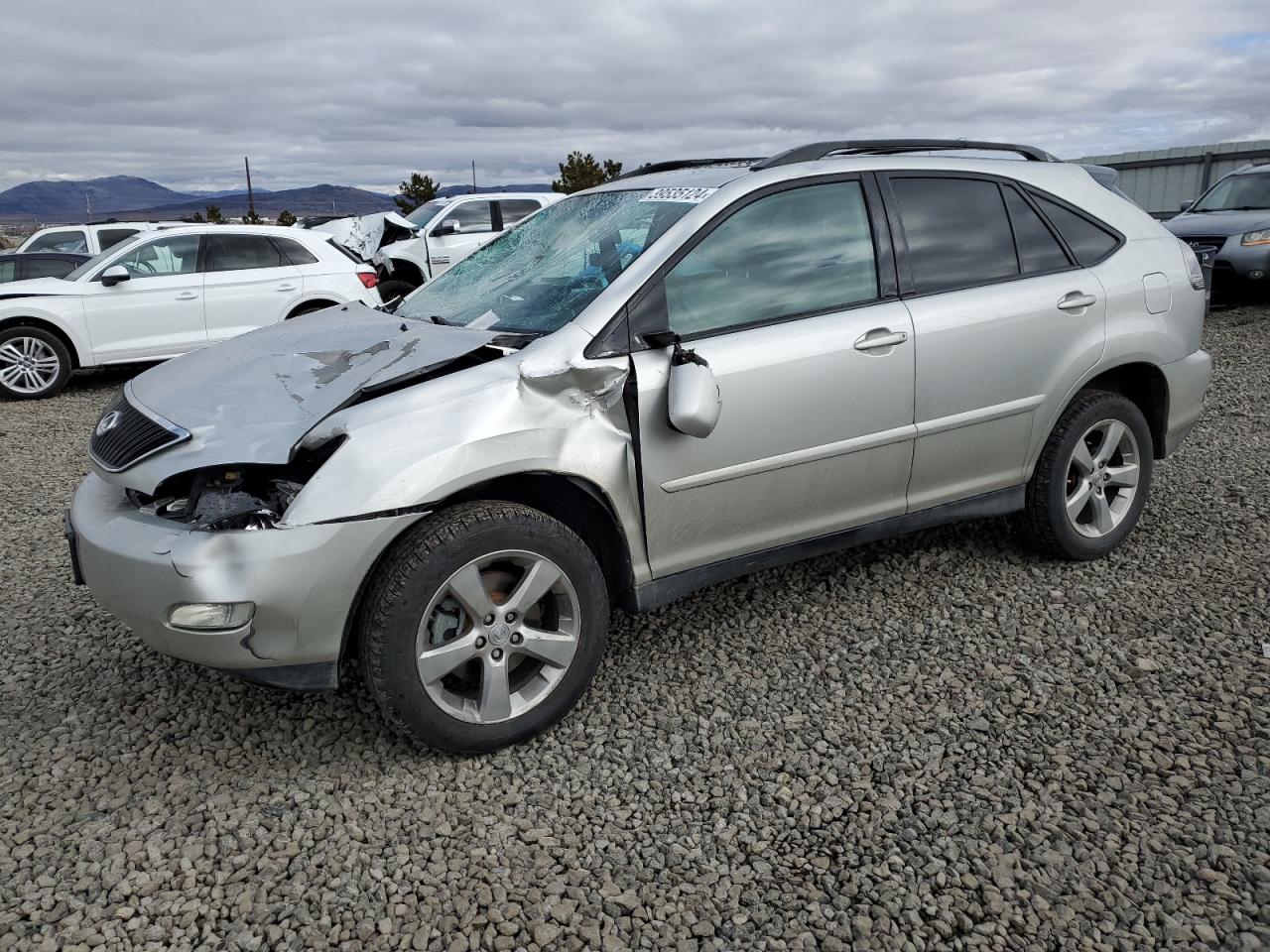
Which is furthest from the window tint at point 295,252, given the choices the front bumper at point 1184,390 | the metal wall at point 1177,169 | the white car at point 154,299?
the metal wall at point 1177,169

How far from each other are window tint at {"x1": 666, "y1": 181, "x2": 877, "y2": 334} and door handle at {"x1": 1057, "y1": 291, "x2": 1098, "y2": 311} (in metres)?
0.87

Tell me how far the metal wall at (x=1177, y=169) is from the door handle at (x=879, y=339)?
65.0 ft

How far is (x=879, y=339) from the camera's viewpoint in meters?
3.49

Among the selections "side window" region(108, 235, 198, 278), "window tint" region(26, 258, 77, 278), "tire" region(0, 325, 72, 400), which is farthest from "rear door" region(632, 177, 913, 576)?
"window tint" region(26, 258, 77, 278)

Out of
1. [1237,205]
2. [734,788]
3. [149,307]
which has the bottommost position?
[734,788]

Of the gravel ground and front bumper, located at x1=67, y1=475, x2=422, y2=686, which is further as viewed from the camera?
front bumper, located at x1=67, y1=475, x2=422, y2=686

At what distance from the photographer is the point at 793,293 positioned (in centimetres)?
344

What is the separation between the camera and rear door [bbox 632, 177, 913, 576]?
3.20m

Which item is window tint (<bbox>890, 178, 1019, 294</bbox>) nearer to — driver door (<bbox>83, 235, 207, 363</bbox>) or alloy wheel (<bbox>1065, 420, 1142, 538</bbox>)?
alloy wheel (<bbox>1065, 420, 1142, 538</bbox>)

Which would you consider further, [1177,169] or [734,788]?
[1177,169]

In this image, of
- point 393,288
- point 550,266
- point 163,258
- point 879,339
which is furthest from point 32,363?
point 879,339

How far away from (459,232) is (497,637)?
40.1ft

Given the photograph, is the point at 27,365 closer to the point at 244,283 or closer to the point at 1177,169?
the point at 244,283

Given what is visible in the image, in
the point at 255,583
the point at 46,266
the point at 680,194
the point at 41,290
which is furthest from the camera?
the point at 46,266
